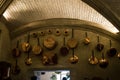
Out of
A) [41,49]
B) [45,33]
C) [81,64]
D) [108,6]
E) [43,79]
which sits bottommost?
[43,79]

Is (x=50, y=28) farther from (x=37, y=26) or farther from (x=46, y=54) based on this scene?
(x=46, y=54)

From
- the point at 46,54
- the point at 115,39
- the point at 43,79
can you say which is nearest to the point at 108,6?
the point at 115,39

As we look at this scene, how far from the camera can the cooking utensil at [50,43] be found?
711 centimetres

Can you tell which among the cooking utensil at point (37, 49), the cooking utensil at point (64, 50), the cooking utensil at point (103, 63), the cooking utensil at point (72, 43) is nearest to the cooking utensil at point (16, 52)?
the cooking utensil at point (37, 49)

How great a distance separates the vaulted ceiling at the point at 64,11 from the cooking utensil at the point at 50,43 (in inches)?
27.9

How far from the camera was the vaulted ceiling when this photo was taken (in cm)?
568

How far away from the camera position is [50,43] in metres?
7.14

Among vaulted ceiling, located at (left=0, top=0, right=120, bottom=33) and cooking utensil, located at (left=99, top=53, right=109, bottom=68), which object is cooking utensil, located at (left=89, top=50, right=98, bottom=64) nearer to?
cooking utensil, located at (left=99, top=53, right=109, bottom=68)

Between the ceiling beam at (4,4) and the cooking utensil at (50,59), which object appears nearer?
the ceiling beam at (4,4)

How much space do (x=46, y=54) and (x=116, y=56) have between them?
7.19ft

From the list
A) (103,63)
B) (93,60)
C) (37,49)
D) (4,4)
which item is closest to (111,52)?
(103,63)

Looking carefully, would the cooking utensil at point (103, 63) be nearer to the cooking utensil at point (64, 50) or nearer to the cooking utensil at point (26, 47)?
the cooking utensil at point (64, 50)

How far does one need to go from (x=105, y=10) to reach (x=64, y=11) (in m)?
1.31

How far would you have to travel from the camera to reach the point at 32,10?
654 cm
